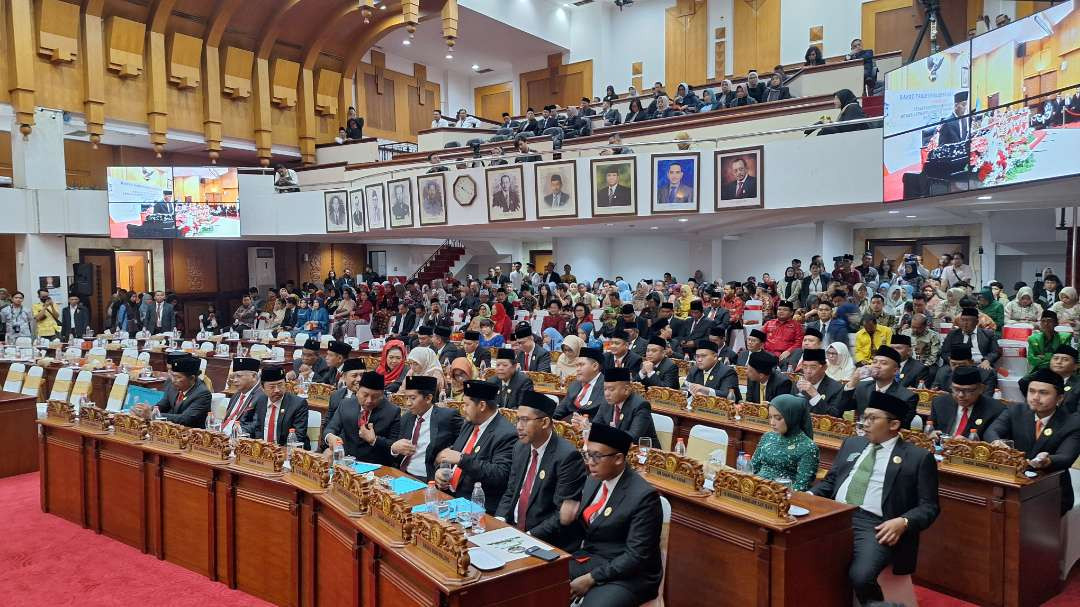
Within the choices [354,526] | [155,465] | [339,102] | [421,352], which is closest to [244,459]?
[155,465]

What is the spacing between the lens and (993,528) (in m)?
4.58

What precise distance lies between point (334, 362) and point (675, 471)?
5158 mm

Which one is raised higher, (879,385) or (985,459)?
(879,385)

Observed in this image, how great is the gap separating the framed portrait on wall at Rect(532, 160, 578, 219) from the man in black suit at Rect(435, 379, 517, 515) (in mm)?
9213

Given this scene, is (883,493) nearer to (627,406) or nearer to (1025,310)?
(627,406)

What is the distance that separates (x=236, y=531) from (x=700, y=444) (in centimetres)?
346

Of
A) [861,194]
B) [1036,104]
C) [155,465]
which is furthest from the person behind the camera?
[861,194]

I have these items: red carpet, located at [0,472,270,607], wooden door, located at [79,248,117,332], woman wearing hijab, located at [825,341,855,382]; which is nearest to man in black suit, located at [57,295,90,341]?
wooden door, located at [79,248,117,332]

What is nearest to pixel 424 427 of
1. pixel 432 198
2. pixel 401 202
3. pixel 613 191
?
pixel 613 191

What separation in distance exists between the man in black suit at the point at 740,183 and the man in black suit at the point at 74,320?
46.0ft

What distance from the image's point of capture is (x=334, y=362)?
8547mm

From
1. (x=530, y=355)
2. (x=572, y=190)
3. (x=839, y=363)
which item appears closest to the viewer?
(x=839, y=363)

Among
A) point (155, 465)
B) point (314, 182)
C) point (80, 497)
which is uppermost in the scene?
point (314, 182)

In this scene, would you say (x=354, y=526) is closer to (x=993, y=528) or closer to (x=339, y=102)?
(x=993, y=528)
